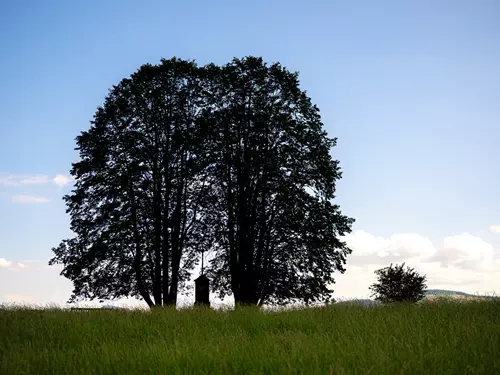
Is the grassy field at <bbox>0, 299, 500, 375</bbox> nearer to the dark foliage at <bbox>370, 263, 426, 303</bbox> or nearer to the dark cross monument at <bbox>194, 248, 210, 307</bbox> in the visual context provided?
the dark cross monument at <bbox>194, 248, 210, 307</bbox>

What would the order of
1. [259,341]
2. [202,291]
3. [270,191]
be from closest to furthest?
[259,341]
[202,291]
[270,191]

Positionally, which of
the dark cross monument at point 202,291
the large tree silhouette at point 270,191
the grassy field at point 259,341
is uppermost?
the large tree silhouette at point 270,191

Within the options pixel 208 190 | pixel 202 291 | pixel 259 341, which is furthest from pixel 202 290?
pixel 259 341

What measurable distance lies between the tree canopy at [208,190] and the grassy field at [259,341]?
41.5ft

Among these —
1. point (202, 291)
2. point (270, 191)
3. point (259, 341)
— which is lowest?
point (259, 341)

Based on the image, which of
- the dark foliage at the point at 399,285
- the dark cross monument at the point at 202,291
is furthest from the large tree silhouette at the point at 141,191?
the dark foliage at the point at 399,285

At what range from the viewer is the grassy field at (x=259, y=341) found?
22.6 feet

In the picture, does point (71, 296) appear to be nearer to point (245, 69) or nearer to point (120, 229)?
point (120, 229)

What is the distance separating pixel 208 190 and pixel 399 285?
45.6 ft

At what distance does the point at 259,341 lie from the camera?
8984 millimetres

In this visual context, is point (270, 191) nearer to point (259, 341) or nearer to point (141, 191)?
point (141, 191)

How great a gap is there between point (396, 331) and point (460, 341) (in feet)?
4.06

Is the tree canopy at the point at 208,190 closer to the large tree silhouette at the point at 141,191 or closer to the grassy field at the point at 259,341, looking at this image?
the large tree silhouette at the point at 141,191

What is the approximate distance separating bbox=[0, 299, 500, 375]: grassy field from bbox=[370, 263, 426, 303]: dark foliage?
764 inches
